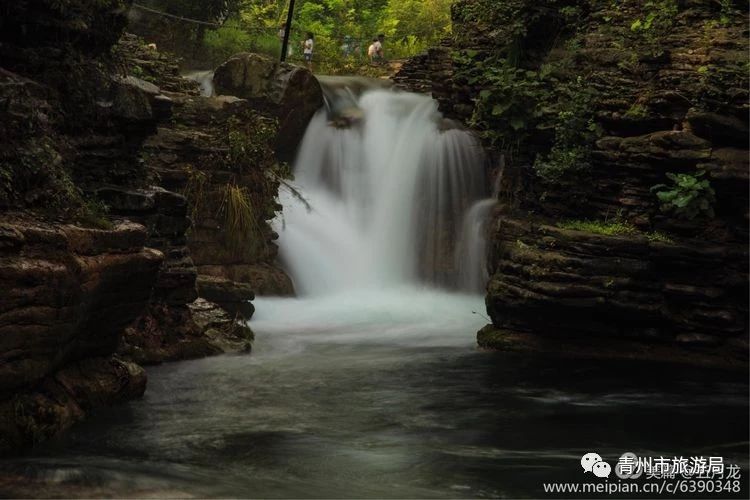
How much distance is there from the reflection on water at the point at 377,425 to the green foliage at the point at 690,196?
6.48ft

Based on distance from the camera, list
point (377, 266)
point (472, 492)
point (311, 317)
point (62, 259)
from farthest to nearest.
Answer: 1. point (377, 266)
2. point (311, 317)
3. point (62, 259)
4. point (472, 492)

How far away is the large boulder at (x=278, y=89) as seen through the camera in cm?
1839

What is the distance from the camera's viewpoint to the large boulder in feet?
60.3

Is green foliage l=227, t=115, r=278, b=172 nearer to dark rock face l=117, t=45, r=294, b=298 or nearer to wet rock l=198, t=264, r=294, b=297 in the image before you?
dark rock face l=117, t=45, r=294, b=298

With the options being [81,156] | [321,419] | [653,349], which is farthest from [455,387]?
[81,156]

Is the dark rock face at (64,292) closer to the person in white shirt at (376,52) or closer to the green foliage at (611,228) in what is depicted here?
the green foliage at (611,228)

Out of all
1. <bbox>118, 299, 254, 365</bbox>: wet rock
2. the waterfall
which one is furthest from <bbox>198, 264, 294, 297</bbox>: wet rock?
<bbox>118, 299, 254, 365</bbox>: wet rock

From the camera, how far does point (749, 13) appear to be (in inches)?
509

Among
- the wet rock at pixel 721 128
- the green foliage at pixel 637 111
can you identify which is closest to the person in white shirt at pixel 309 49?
the green foliage at pixel 637 111

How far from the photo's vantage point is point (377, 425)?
819 cm

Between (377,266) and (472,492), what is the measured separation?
10849 millimetres

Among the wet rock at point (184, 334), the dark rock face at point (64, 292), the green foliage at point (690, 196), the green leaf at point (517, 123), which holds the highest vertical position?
the green leaf at point (517, 123)

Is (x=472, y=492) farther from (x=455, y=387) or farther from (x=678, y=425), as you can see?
(x=455, y=387)

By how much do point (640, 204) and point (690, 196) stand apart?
0.87 m
